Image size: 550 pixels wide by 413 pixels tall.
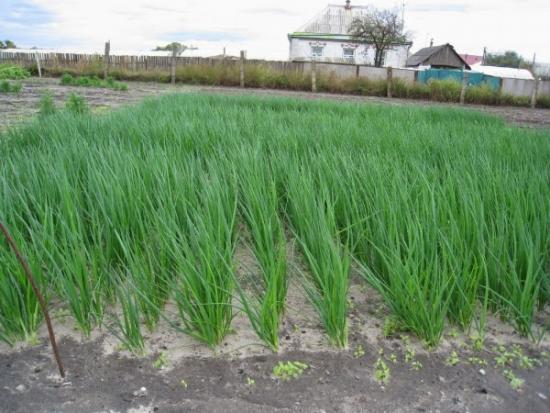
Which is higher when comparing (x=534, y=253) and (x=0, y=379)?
(x=534, y=253)

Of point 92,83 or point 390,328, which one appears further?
point 92,83

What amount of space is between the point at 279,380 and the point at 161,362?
1.09 ft

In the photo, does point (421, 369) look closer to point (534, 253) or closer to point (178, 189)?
point (534, 253)

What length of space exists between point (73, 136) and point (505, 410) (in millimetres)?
2651

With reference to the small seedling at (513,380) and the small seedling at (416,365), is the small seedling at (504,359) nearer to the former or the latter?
the small seedling at (513,380)

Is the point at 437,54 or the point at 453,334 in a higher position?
the point at 437,54

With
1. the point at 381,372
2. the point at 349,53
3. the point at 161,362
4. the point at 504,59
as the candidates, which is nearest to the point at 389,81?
the point at 349,53

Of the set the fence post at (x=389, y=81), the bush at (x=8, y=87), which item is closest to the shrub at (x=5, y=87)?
the bush at (x=8, y=87)

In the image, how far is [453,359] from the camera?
132 centimetres

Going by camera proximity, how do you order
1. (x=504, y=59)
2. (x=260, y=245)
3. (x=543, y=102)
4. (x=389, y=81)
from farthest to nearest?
1. (x=504, y=59)
2. (x=389, y=81)
3. (x=543, y=102)
4. (x=260, y=245)

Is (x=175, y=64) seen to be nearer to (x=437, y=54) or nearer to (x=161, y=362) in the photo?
(x=161, y=362)

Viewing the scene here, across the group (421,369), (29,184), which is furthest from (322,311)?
(29,184)

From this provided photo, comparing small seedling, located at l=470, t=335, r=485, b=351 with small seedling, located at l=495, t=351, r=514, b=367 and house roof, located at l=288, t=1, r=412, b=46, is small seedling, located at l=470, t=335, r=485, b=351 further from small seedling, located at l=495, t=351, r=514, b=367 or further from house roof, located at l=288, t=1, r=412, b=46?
house roof, located at l=288, t=1, r=412, b=46

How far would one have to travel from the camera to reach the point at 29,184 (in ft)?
6.01
